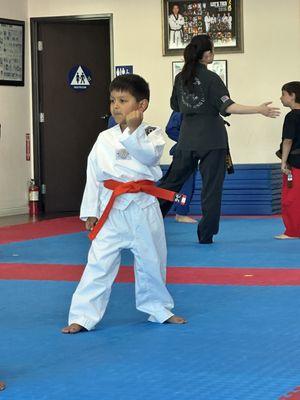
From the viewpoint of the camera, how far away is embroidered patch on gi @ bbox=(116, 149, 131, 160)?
12.6 feet

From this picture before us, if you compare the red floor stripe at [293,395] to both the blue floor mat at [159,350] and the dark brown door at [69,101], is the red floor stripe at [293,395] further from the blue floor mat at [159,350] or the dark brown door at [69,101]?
the dark brown door at [69,101]

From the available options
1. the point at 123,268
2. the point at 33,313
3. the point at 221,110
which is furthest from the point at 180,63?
the point at 33,313

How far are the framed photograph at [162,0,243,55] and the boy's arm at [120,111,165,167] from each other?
6.81 meters

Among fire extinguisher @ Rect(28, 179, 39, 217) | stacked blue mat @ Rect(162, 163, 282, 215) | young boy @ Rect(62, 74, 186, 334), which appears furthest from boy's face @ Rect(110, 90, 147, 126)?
fire extinguisher @ Rect(28, 179, 39, 217)

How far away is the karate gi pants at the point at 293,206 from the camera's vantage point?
7449 mm

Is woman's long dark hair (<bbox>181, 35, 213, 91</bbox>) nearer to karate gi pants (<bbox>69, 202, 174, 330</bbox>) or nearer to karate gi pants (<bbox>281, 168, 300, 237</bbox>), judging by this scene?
karate gi pants (<bbox>281, 168, 300, 237</bbox>)

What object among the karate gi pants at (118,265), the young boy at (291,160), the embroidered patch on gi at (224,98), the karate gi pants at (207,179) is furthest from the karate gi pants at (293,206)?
the karate gi pants at (118,265)

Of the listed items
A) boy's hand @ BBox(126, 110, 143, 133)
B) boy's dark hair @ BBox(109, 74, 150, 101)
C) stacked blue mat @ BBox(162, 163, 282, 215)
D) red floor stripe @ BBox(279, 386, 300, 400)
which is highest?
boy's dark hair @ BBox(109, 74, 150, 101)

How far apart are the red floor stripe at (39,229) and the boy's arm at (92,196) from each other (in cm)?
380

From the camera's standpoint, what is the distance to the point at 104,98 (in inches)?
462

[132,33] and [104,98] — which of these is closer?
[132,33]

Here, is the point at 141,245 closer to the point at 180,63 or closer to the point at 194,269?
the point at 194,269

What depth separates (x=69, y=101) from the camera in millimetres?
11578

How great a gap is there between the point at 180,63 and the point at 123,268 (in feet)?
17.4
